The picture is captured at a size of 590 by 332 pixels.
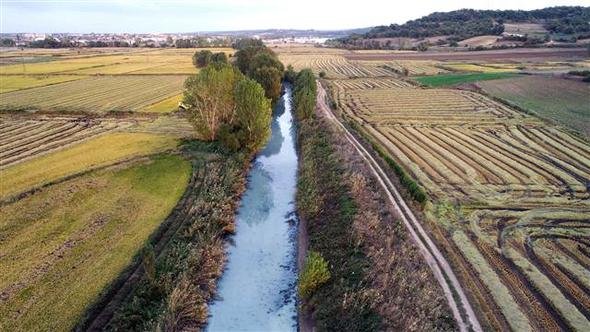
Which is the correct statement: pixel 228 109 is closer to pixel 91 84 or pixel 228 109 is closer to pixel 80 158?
pixel 80 158

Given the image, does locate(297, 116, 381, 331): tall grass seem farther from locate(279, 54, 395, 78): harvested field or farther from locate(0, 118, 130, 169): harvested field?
locate(279, 54, 395, 78): harvested field

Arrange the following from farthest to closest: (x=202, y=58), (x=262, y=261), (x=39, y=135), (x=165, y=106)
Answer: (x=202, y=58) → (x=165, y=106) → (x=39, y=135) → (x=262, y=261)

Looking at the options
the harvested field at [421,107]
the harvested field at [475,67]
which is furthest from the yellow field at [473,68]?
the harvested field at [421,107]

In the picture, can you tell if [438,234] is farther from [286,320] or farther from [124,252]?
Result: [124,252]

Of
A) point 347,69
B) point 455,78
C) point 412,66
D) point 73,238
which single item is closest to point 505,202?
point 73,238

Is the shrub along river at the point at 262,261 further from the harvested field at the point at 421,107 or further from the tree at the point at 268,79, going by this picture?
the tree at the point at 268,79

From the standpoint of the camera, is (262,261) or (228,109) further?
(228,109)

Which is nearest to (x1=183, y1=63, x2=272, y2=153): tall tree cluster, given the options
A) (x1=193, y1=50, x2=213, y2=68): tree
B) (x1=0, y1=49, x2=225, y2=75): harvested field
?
(x1=0, y1=49, x2=225, y2=75): harvested field

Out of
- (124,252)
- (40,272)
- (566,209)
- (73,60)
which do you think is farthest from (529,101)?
(73,60)
